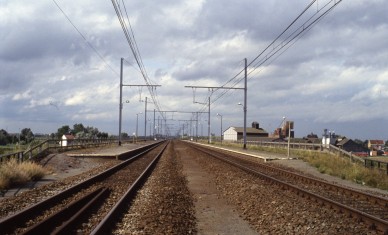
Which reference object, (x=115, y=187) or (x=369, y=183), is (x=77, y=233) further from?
(x=369, y=183)

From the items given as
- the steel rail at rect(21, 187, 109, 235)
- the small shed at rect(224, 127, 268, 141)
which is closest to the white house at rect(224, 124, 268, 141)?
the small shed at rect(224, 127, 268, 141)

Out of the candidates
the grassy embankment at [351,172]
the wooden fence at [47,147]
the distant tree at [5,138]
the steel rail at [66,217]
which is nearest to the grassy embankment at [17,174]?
the wooden fence at [47,147]

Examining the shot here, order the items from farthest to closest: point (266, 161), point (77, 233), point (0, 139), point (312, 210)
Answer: point (0, 139) → point (266, 161) → point (312, 210) → point (77, 233)

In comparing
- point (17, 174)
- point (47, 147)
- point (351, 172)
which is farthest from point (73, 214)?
point (47, 147)

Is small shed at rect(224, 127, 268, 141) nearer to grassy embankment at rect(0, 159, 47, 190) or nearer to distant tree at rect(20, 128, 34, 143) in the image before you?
distant tree at rect(20, 128, 34, 143)

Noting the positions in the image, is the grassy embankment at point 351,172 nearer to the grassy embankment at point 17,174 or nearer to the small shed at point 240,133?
the grassy embankment at point 17,174

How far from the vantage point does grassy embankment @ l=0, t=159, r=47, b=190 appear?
57.2 feet

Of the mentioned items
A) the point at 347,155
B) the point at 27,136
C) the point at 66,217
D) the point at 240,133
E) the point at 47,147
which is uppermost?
the point at 240,133

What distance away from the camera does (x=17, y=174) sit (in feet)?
61.6

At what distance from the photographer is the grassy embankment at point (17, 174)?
17441 millimetres

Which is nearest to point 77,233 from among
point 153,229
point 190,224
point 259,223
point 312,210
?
point 153,229

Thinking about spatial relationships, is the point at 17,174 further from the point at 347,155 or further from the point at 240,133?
the point at 240,133

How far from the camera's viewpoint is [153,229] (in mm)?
10383

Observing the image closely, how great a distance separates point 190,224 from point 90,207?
10.6 ft
